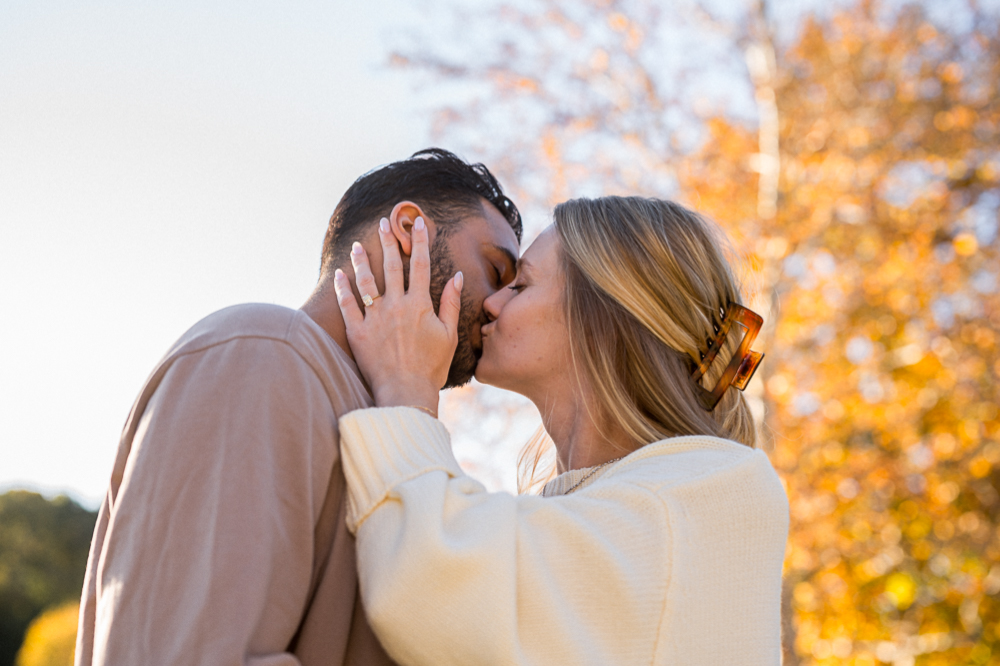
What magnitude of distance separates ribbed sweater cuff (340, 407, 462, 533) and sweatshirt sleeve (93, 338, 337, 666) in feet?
0.25

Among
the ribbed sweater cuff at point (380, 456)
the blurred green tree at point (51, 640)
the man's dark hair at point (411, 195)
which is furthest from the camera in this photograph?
the blurred green tree at point (51, 640)

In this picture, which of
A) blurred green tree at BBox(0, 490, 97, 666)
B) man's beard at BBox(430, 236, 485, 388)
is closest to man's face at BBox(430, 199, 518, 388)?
man's beard at BBox(430, 236, 485, 388)

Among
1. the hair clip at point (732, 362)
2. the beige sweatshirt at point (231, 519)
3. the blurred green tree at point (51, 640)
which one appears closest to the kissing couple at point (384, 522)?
the beige sweatshirt at point (231, 519)

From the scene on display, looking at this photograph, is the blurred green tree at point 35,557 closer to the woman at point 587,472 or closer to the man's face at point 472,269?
the man's face at point 472,269

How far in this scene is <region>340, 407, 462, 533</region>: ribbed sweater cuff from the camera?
A: 1619 mm

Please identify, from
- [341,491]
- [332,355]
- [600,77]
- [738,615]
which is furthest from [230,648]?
[600,77]

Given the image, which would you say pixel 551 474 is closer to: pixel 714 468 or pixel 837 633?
pixel 714 468

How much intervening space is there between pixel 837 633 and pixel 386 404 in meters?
6.83

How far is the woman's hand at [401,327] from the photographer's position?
199cm

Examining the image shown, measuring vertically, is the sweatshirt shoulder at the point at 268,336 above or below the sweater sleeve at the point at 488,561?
above

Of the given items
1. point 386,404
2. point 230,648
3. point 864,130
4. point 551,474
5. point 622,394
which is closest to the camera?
point 230,648

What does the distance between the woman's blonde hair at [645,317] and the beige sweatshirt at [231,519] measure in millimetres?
922

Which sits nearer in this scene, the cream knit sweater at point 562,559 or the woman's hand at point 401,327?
the cream knit sweater at point 562,559

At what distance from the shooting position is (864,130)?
26.2 feet
